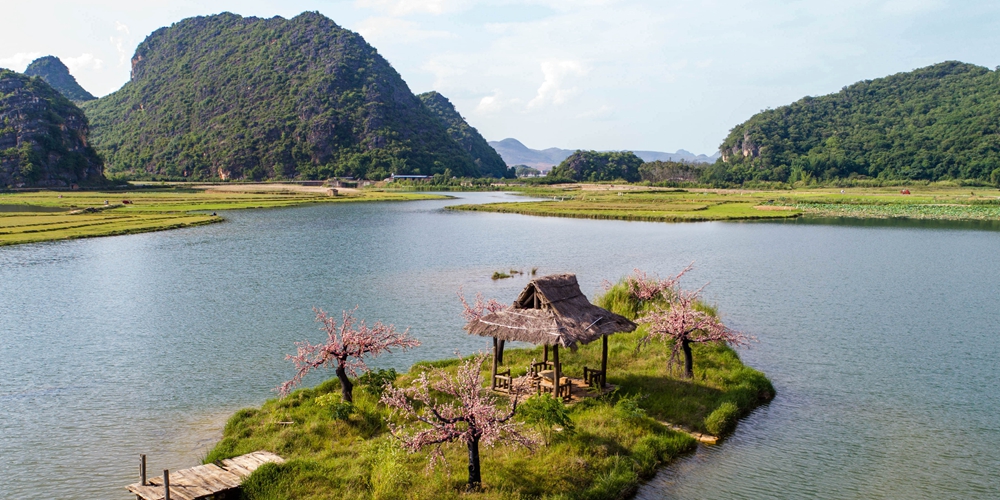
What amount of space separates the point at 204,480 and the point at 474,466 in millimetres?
5539

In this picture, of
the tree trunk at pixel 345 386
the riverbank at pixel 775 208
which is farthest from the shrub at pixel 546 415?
the riverbank at pixel 775 208

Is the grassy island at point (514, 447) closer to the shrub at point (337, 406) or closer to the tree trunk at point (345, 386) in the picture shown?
the shrub at point (337, 406)

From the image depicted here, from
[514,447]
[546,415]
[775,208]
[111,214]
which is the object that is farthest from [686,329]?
[775,208]

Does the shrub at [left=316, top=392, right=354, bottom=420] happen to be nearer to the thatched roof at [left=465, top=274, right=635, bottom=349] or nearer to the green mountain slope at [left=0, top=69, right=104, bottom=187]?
the thatched roof at [left=465, top=274, right=635, bottom=349]

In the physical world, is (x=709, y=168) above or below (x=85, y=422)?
above

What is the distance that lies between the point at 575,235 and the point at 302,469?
168ft

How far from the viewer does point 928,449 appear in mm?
16031

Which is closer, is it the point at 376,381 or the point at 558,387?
the point at 558,387

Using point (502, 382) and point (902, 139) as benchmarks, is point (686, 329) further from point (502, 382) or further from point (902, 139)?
point (902, 139)

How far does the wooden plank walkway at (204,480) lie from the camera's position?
12.5m

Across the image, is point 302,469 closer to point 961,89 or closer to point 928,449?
point 928,449

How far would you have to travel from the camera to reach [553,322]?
1736cm

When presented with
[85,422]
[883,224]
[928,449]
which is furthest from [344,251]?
[883,224]

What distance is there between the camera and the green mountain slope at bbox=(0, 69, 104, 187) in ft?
399
